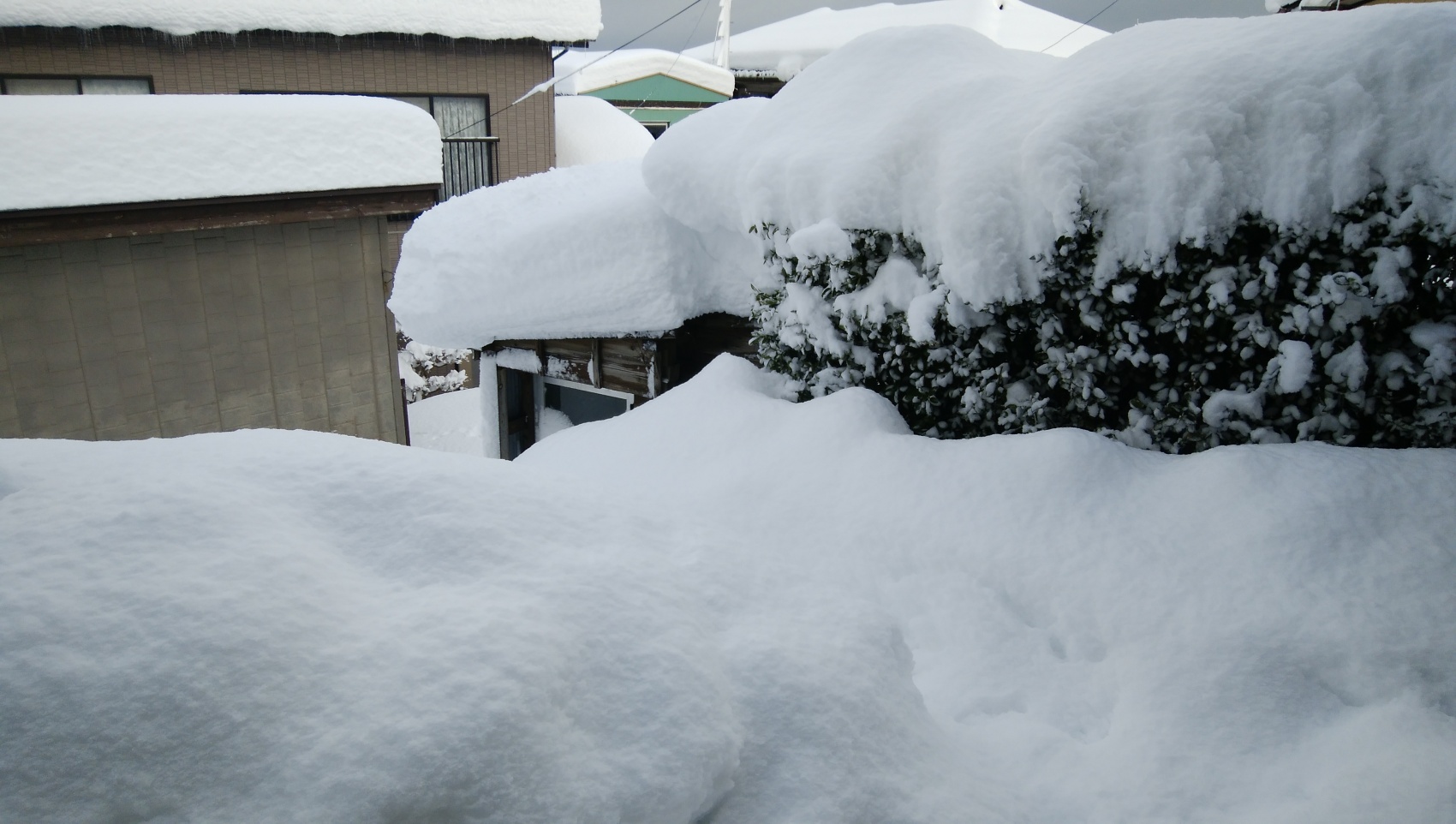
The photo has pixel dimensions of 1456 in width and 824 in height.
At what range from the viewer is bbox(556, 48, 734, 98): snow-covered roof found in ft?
55.9

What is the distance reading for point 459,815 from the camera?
4.72 feet

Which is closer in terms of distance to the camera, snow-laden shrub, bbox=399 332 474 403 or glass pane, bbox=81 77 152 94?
glass pane, bbox=81 77 152 94

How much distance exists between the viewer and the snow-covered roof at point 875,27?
16.4 metres

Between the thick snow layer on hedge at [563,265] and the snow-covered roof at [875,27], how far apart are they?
1100 cm

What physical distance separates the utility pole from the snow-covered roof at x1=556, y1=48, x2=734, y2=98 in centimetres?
75

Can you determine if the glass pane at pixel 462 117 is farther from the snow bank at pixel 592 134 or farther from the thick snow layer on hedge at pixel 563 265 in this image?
the thick snow layer on hedge at pixel 563 265

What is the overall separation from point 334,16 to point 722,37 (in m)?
9.84

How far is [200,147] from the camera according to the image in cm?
605

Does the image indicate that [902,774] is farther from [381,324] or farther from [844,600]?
[381,324]

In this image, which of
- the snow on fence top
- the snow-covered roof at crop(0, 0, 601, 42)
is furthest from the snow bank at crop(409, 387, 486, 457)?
the snow-covered roof at crop(0, 0, 601, 42)

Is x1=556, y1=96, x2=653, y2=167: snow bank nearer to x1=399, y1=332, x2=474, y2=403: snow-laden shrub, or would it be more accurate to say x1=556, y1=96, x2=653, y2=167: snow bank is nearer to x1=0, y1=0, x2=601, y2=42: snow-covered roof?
x1=0, y1=0, x2=601, y2=42: snow-covered roof

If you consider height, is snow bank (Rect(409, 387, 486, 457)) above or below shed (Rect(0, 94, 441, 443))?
below

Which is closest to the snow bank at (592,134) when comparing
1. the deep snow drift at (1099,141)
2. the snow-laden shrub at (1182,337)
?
the deep snow drift at (1099,141)

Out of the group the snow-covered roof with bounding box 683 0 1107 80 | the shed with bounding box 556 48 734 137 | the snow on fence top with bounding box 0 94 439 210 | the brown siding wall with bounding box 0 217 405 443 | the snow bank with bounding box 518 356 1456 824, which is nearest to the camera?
the snow bank with bounding box 518 356 1456 824
